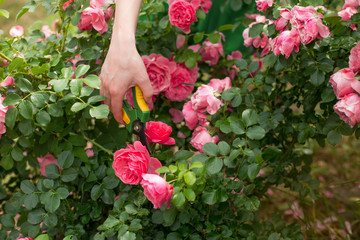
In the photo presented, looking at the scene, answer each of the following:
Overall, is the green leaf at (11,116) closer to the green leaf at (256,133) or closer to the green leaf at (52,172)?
the green leaf at (52,172)

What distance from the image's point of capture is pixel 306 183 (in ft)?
5.12

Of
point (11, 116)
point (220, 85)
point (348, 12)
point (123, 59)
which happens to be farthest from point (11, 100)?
point (348, 12)

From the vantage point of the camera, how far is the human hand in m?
0.98

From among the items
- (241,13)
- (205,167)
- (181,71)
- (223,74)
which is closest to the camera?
(205,167)

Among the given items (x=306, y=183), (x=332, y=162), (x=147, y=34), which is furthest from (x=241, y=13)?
(x=332, y=162)

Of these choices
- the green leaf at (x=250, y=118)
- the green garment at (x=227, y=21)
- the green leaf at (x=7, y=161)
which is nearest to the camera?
the green leaf at (x=250, y=118)

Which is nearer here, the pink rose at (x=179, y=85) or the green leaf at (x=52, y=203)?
the green leaf at (x=52, y=203)

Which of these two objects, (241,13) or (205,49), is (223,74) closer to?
(205,49)

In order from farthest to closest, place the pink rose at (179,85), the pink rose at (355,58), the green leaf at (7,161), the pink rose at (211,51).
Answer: the pink rose at (211,51), the pink rose at (179,85), the green leaf at (7,161), the pink rose at (355,58)

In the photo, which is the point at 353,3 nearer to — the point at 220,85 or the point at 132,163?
the point at 220,85

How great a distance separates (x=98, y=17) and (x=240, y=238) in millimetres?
883

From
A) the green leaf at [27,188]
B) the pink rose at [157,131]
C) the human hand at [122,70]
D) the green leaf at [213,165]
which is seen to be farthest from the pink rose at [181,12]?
the green leaf at [27,188]

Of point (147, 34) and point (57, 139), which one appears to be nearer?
point (57, 139)

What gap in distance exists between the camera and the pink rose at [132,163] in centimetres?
96
